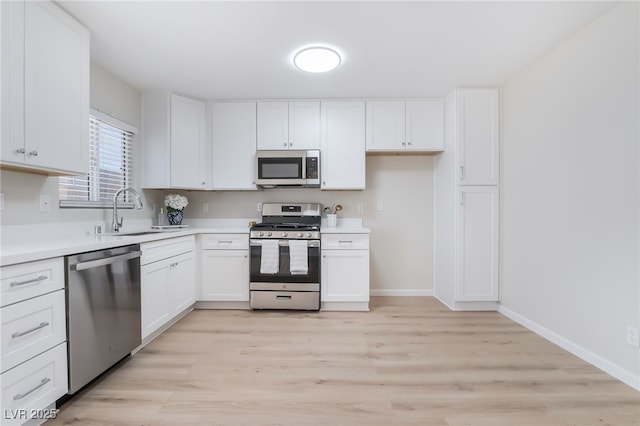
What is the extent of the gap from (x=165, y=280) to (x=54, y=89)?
1584 millimetres

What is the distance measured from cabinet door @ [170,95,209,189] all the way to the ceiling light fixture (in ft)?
4.85

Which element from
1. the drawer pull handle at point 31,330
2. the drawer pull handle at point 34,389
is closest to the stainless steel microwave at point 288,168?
the drawer pull handle at point 31,330

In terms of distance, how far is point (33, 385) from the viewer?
1.36 meters

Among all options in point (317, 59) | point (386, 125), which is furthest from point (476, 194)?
point (317, 59)

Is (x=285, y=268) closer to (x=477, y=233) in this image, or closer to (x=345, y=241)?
(x=345, y=241)

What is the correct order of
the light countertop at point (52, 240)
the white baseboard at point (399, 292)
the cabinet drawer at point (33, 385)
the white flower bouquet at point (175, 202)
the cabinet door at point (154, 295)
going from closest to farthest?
the cabinet drawer at point (33, 385)
the light countertop at point (52, 240)
the cabinet door at point (154, 295)
the white flower bouquet at point (175, 202)
the white baseboard at point (399, 292)

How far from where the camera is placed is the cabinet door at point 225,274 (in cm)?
311

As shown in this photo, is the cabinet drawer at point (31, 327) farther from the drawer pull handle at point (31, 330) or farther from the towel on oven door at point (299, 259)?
the towel on oven door at point (299, 259)

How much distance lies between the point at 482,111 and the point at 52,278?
377 cm

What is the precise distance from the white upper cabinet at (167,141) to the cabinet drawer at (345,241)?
169 centimetres

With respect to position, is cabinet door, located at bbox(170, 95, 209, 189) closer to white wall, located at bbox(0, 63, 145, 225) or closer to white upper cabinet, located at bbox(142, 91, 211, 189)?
white upper cabinet, located at bbox(142, 91, 211, 189)

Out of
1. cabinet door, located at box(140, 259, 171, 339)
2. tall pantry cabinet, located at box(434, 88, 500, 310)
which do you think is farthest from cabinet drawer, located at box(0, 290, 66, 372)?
tall pantry cabinet, located at box(434, 88, 500, 310)

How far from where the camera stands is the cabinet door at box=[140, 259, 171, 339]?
7.17 feet

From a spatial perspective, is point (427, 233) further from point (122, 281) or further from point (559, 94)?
point (122, 281)
